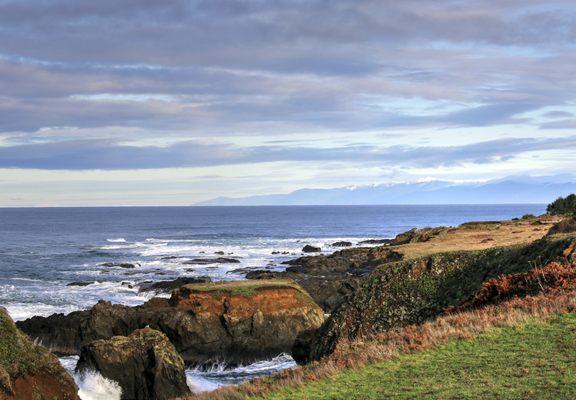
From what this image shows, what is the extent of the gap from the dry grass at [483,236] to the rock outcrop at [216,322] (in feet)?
44.7

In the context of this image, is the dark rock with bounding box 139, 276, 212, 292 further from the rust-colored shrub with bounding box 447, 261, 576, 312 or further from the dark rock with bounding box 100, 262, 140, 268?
the rust-colored shrub with bounding box 447, 261, 576, 312

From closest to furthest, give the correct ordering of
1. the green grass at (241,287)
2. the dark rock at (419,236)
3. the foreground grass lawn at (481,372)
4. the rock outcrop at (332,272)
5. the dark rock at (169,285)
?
the foreground grass lawn at (481,372), the green grass at (241,287), the rock outcrop at (332,272), the dark rock at (169,285), the dark rock at (419,236)

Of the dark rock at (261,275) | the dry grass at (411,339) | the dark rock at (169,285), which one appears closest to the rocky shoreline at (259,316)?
the dark rock at (169,285)

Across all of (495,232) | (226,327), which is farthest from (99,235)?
(226,327)

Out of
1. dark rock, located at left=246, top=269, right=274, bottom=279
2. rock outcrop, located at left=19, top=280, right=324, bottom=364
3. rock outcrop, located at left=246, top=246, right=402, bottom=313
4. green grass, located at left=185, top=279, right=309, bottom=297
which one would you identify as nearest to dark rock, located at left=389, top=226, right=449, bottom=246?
rock outcrop, located at left=246, top=246, right=402, bottom=313

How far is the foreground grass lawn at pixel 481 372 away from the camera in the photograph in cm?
1051

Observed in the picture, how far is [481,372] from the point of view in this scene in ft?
37.9

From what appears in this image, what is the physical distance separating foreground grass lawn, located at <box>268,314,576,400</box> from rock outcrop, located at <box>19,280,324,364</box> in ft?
67.5

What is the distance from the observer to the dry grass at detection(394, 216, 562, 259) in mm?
49844

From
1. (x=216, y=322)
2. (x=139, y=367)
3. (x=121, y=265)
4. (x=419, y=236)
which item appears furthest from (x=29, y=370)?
(x=121, y=265)

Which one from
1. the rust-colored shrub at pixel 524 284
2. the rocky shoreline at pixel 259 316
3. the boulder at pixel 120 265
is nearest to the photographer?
the rust-colored shrub at pixel 524 284

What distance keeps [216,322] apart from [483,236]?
1276 inches

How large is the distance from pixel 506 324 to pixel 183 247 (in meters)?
99.9

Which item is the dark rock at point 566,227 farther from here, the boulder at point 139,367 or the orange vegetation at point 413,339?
the boulder at point 139,367
